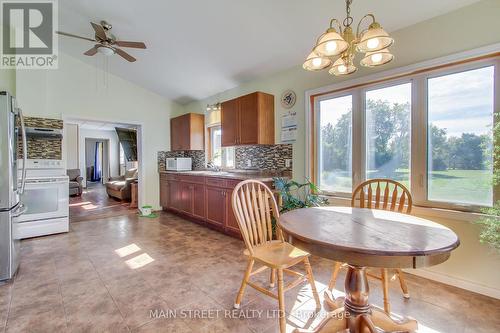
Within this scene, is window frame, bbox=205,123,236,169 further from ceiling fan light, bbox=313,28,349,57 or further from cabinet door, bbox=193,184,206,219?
ceiling fan light, bbox=313,28,349,57

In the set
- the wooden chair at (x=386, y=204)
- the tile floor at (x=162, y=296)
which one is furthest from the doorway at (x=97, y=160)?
the wooden chair at (x=386, y=204)

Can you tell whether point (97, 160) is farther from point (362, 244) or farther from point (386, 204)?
point (362, 244)

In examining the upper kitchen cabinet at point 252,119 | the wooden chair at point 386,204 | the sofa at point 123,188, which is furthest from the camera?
the sofa at point 123,188

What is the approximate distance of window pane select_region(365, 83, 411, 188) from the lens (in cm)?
246

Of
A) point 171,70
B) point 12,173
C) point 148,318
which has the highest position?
point 171,70

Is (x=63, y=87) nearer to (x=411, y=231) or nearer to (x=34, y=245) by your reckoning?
(x=34, y=245)

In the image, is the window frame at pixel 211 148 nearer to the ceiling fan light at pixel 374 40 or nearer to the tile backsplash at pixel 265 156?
the tile backsplash at pixel 265 156

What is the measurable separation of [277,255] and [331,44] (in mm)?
1421

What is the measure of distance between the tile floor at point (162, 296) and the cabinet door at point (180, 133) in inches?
96.2

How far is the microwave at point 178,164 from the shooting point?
4.96 m

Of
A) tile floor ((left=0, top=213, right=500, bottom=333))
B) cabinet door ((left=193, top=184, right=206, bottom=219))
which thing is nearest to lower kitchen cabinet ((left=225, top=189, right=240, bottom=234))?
tile floor ((left=0, top=213, right=500, bottom=333))

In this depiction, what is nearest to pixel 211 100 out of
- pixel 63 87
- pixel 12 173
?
pixel 63 87

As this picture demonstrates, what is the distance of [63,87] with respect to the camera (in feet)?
13.7

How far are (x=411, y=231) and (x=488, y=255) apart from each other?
138 centimetres
